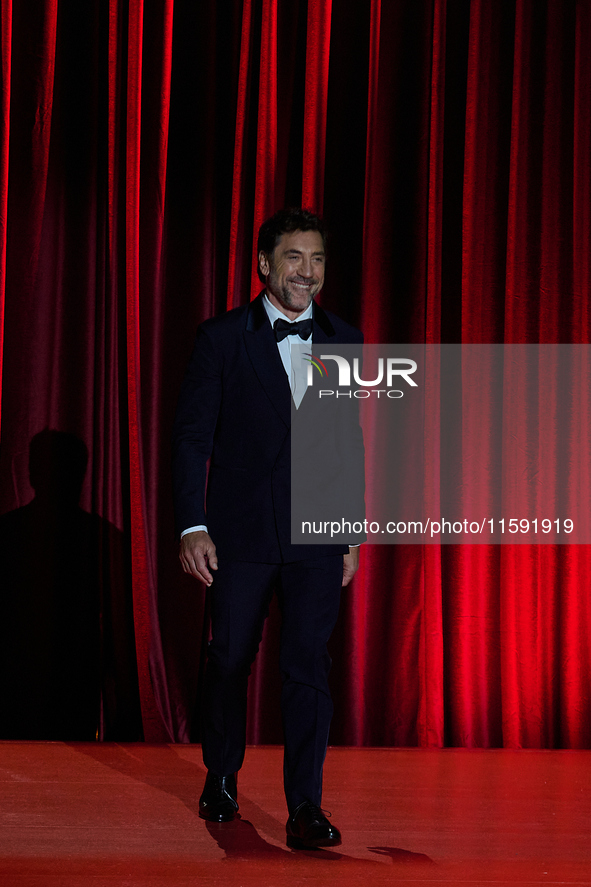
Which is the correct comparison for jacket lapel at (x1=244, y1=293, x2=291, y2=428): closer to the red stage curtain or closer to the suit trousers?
the suit trousers

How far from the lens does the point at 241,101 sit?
2748 mm

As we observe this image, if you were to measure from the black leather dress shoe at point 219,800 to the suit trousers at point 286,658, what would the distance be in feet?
0.08

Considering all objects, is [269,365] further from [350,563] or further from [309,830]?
[309,830]

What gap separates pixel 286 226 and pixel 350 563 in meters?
0.76

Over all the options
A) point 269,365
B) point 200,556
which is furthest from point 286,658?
point 269,365

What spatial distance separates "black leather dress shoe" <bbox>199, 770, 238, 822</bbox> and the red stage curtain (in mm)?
896

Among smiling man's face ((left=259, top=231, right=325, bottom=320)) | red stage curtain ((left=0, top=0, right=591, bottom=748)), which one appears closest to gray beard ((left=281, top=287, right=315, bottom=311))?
smiling man's face ((left=259, top=231, right=325, bottom=320))

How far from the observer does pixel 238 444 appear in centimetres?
183

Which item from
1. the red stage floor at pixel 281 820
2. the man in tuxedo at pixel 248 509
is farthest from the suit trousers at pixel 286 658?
the red stage floor at pixel 281 820

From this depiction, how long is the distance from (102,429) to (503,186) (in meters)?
1.55

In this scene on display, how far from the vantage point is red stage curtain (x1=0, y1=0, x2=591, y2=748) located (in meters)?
2.72

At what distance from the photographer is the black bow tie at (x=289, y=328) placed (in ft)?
6.09

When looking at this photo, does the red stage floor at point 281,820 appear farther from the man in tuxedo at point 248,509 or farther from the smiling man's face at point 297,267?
the smiling man's face at point 297,267

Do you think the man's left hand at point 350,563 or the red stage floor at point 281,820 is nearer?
the red stage floor at point 281,820
